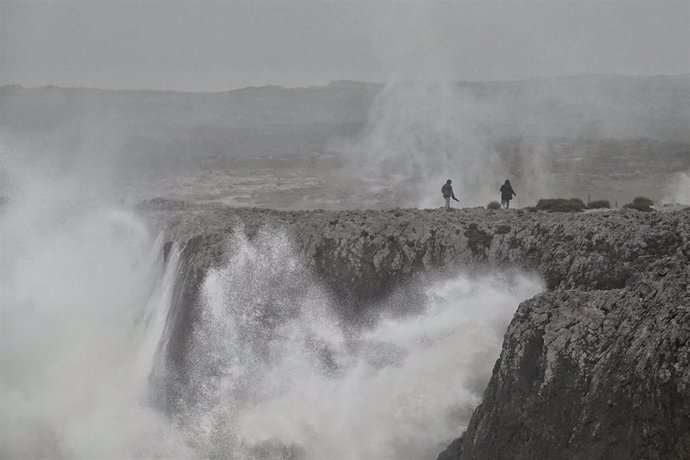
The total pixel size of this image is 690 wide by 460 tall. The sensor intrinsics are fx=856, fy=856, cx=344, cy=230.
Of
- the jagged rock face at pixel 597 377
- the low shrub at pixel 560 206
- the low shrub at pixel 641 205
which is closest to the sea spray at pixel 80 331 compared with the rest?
the jagged rock face at pixel 597 377

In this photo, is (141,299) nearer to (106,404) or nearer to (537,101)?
(106,404)

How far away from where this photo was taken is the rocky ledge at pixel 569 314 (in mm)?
9852

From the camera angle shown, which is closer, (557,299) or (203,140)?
(557,299)

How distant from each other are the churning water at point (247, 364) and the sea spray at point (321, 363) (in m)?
0.03

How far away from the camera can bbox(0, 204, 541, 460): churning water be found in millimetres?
16234

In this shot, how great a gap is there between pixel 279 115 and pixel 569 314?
103 meters

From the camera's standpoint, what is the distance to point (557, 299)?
12.3m

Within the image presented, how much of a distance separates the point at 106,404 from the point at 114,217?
34.4ft

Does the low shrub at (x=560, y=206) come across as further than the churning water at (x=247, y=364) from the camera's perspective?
Yes

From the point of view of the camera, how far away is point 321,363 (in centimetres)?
1878

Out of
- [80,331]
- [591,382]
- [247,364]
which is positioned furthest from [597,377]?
[80,331]

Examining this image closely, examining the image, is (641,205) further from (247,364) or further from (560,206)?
(247,364)

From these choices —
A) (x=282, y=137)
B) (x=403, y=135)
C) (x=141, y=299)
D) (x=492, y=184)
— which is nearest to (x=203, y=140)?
(x=282, y=137)

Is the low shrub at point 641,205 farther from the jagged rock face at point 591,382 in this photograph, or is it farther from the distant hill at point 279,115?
the distant hill at point 279,115
